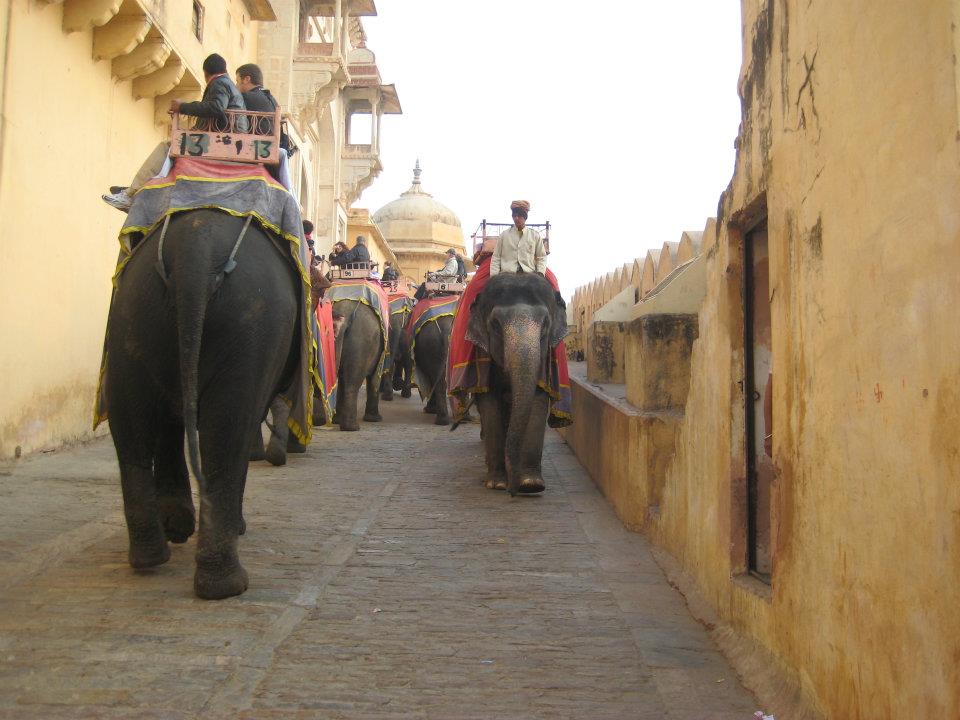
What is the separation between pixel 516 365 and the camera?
6.59 meters

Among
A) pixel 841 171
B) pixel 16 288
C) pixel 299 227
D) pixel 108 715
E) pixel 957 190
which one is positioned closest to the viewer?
pixel 957 190

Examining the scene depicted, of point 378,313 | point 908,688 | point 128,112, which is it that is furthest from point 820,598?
point 128,112

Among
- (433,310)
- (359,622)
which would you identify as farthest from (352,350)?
(359,622)

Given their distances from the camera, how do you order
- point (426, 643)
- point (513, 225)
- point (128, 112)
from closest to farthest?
point (426, 643) < point (513, 225) < point (128, 112)

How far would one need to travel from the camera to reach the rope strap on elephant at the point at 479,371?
7098 mm

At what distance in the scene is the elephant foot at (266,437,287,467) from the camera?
8.15m

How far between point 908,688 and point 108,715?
88.0 inches

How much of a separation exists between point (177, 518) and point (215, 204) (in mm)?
1647

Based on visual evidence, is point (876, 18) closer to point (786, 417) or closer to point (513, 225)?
point (786, 417)

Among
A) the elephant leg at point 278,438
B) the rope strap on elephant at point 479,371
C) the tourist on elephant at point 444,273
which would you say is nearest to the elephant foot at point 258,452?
the elephant leg at point 278,438

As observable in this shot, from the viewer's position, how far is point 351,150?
2969cm

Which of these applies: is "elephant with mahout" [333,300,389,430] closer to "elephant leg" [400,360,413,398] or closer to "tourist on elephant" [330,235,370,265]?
"tourist on elephant" [330,235,370,265]

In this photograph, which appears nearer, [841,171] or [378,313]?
[841,171]

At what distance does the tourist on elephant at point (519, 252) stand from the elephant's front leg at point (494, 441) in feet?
3.40
